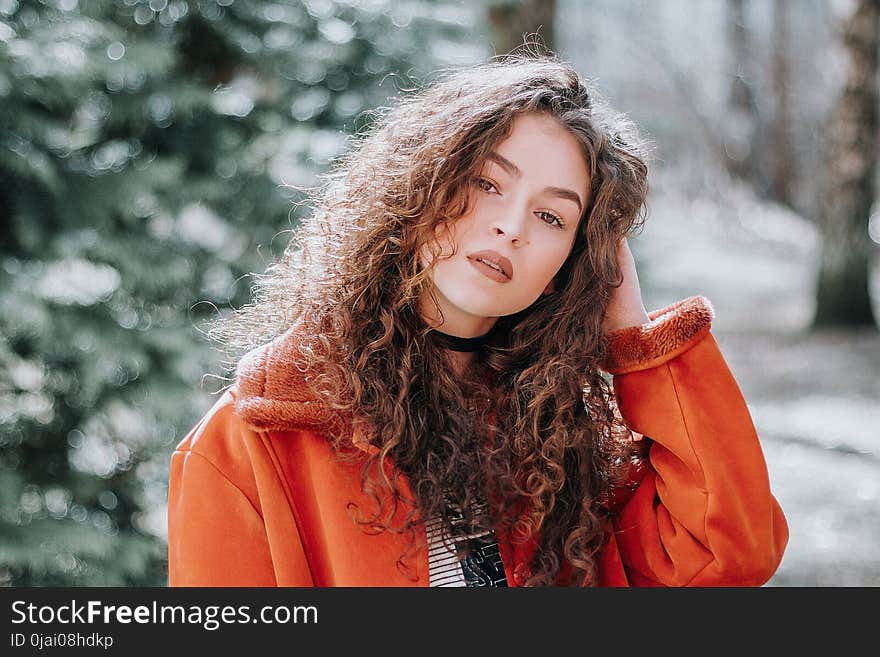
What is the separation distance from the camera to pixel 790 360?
23.8 ft

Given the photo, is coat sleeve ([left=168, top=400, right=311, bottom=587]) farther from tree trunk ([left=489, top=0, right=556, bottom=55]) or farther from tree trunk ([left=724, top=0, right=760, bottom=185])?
tree trunk ([left=724, top=0, right=760, bottom=185])

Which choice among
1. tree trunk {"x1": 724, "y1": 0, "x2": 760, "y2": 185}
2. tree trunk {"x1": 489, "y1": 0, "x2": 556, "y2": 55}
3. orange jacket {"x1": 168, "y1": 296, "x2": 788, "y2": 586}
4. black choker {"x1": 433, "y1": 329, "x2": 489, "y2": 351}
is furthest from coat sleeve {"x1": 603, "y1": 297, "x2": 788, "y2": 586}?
tree trunk {"x1": 724, "y1": 0, "x2": 760, "y2": 185}

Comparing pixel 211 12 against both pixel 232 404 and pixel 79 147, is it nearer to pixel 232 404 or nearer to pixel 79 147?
pixel 79 147

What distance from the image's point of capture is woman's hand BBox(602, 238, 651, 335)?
1.52 metres

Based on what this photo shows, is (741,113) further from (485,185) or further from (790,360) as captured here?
(485,185)

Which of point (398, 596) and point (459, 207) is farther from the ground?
point (459, 207)

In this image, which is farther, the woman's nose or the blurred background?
the blurred background

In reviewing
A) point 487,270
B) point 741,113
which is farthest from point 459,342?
point 741,113

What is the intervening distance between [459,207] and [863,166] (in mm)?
7106

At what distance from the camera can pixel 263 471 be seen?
132 cm

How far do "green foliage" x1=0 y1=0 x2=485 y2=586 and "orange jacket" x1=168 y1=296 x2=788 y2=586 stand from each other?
1135 mm

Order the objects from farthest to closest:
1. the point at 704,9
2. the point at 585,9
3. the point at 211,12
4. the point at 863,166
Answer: the point at 704,9 → the point at 585,9 → the point at 863,166 → the point at 211,12

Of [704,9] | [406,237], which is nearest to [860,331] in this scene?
[704,9]

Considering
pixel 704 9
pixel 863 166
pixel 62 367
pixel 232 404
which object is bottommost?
pixel 232 404
